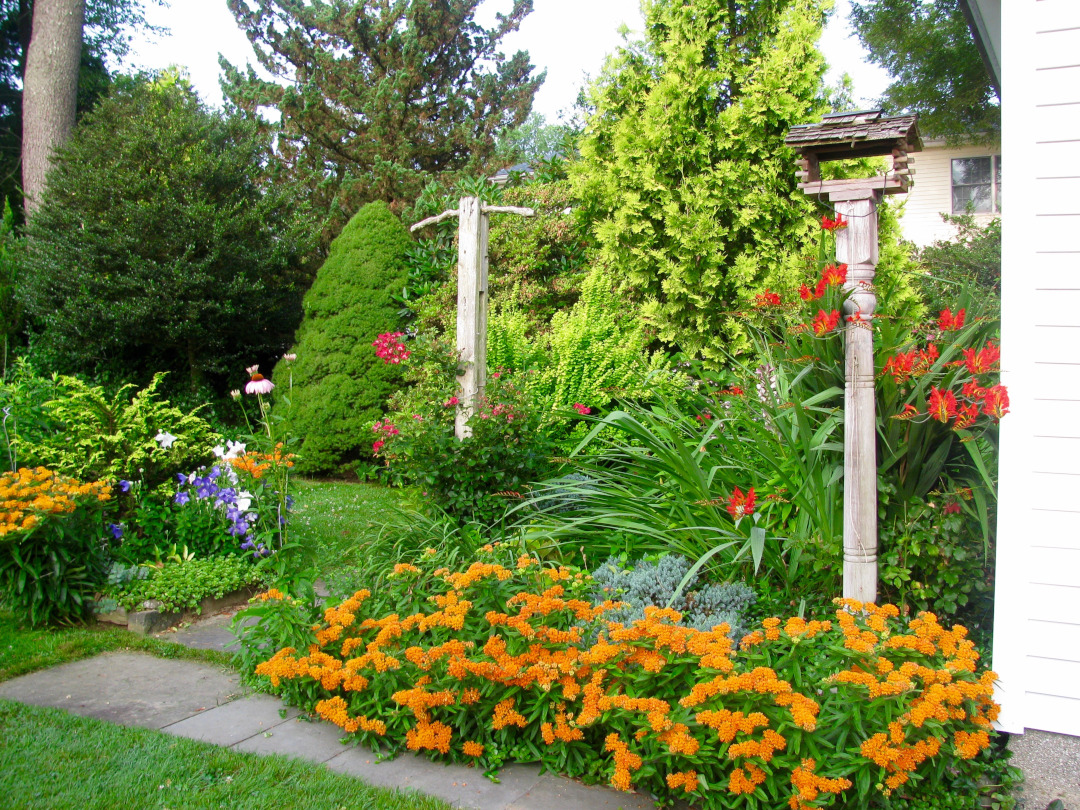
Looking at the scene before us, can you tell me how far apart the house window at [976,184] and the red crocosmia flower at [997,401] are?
13.8 m

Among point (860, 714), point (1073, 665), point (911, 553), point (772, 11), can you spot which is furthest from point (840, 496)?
point (772, 11)

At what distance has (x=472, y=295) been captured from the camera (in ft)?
16.8

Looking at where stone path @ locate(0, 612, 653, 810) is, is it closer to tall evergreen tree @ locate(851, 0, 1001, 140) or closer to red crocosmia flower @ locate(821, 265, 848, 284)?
red crocosmia flower @ locate(821, 265, 848, 284)

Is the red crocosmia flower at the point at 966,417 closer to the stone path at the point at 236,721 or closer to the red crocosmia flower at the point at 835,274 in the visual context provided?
the red crocosmia flower at the point at 835,274

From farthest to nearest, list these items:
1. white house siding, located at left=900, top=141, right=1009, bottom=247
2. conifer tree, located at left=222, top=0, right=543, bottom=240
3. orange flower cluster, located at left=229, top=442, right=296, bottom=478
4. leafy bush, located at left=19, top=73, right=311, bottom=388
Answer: white house siding, located at left=900, top=141, right=1009, bottom=247 → conifer tree, located at left=222, top=0, right=543, bottom=240 → leafy bush, located at left=19, top=73, right=311, bottom=388 → orange flower cluster, located at left=229, top=442, right=296, bottom=478

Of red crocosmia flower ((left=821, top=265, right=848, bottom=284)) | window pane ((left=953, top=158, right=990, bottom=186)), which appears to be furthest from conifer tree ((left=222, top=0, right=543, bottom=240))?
red crocosmia flower ((left=821, top=265, right=848, bottom=284))

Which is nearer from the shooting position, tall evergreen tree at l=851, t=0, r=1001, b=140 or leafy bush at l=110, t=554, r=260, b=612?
leafy bush at l=110, t=554, r=260, b=612

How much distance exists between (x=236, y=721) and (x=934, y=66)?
16.8 metres

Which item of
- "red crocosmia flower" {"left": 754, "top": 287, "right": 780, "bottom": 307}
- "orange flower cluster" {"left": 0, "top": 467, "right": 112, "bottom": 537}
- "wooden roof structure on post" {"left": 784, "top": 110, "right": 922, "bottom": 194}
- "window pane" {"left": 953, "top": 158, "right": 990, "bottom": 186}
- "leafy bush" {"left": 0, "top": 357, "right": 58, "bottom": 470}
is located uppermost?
"window pane" {"left": 953, "top": 158, "right": 990, "bottom": 186}

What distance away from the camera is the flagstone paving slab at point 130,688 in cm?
300

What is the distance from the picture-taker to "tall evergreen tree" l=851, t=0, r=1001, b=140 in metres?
14.4

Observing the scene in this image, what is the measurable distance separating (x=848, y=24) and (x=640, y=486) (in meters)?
15.9

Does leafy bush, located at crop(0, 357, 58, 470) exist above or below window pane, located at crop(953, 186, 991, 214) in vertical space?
below

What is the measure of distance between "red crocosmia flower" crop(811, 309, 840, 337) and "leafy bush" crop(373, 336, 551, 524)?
194cm
